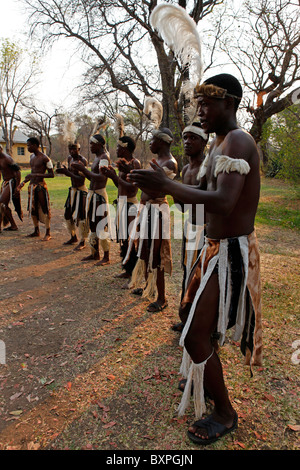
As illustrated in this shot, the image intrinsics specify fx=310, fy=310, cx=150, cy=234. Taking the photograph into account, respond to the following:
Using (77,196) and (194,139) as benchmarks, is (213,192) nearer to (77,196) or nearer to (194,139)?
(194,139)

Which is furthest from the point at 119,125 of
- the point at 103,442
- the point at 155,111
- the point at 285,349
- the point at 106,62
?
the point at 106,62

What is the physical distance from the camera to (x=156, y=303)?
3680 millimetres

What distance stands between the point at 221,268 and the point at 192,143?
1523 millimetres

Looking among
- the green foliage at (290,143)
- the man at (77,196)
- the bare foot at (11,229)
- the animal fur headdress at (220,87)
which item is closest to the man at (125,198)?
the man at (77,196)

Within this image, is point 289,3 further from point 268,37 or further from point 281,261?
point 281,261

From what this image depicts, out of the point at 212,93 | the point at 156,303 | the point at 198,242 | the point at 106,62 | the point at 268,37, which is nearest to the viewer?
the point at 212,93

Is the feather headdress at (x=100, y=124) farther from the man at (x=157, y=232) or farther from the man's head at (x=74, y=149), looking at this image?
the man at (x=157, y=232)

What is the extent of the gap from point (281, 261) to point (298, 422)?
390cm

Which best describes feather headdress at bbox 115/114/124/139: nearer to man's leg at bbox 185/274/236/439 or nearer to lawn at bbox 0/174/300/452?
lawn at bbox 0/174/300/452

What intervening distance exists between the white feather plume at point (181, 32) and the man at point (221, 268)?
0.51m

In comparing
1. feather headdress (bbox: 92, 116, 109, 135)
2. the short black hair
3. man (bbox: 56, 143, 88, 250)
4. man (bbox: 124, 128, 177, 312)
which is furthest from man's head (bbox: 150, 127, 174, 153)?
man (bbox: 56, 143, 88, 250)

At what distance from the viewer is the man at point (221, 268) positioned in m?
1.67

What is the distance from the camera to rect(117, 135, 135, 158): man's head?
168 inches

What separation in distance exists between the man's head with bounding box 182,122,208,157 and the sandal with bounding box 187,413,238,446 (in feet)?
7.15
